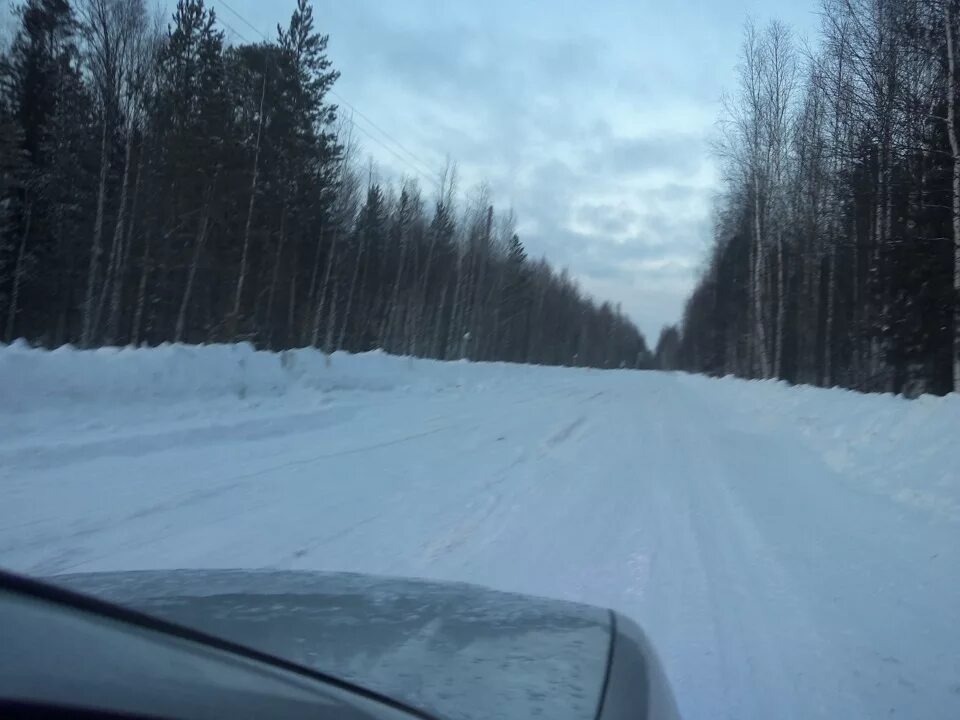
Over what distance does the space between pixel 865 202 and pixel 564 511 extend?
22.4 meters

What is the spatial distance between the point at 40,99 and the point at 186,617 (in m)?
39.6

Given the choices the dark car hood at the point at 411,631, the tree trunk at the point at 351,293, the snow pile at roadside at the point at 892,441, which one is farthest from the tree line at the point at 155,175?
the dark car hood at the point at 411,631

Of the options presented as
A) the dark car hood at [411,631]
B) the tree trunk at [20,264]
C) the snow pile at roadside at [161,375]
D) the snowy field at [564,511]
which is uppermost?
the tree trunk at [20,264]

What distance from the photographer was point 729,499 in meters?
9.45

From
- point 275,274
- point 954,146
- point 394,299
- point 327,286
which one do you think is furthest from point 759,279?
point 394,299

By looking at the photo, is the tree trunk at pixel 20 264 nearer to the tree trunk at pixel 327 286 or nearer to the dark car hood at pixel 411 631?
the tree trunk at pixel 327 286

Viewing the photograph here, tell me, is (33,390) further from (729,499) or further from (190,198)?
(190,198)

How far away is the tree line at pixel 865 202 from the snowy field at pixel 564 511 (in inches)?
321

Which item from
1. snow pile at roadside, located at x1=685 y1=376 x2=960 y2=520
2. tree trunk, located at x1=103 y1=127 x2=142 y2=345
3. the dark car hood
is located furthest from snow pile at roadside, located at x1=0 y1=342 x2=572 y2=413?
tree trunk, located at x1=103 y1=127 x2=142 y2=345

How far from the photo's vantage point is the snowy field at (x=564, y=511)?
4879 millimetres

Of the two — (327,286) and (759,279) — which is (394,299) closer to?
(327,286)

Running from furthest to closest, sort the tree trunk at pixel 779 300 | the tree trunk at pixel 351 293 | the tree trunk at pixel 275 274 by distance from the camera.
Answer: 1. the tree trunk at pixel 351 293
2. the tree trunk at pixel 275 274
3. the tree trunk at pixel 779 300

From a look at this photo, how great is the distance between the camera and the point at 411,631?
9.02 ft

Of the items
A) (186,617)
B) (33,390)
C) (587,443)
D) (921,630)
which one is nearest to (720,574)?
(921,630)
